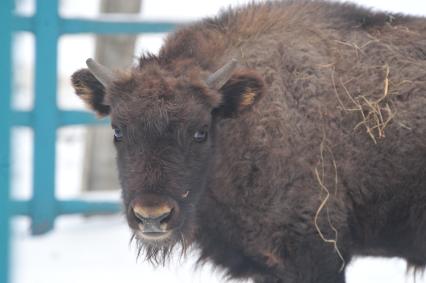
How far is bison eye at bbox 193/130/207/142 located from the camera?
4.54m

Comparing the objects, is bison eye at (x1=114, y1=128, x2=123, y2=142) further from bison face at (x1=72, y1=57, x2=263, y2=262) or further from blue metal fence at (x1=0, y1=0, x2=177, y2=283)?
blue metal fence at (x1=0, y1=0, x2=177, y2=283)

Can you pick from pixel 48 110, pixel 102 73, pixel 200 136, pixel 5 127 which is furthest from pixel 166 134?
pixel 48 110

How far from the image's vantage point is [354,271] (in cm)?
697

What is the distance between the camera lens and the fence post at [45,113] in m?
7.58

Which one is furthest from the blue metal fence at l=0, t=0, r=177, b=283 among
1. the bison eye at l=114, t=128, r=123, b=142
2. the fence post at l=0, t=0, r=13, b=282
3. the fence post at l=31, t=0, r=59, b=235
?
the fence post at l=0, t=0, r=13, b=282

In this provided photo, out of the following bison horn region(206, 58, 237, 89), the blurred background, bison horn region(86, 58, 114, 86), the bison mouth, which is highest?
bison horn region(206, 58, 237, 89)

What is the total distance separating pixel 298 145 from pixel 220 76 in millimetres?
697

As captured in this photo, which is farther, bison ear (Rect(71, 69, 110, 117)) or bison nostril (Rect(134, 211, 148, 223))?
bison ear (Rect(71, 69, 110, 117))

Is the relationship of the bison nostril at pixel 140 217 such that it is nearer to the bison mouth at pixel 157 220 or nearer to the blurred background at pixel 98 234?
the bison mouth at pixel 157 220

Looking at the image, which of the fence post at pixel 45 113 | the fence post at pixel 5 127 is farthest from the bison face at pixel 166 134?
the fence post at pixel 45 113

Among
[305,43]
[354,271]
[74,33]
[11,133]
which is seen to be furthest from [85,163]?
[11,133]

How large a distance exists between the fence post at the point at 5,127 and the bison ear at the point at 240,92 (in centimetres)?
253

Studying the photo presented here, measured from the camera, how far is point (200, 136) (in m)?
4.58

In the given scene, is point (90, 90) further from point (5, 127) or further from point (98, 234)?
point (98, 234)
